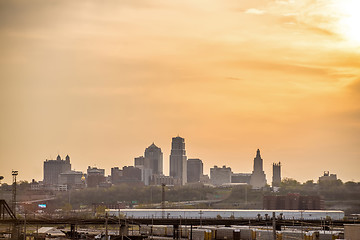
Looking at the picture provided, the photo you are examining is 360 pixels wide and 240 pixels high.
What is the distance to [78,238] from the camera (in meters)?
111

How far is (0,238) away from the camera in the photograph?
102750mm

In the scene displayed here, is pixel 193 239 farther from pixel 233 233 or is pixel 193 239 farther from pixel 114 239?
pixel 114 239

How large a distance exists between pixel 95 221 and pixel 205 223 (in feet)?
53.3

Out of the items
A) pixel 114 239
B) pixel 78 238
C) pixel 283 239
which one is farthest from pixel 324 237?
pixel 78 238

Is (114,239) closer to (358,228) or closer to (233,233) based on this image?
(233,233)

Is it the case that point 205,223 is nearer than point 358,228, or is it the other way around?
point 358,228

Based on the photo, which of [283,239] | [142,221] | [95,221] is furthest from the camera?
[142,221]

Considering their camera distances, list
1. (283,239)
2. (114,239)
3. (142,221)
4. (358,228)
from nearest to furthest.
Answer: (358,228) → (114,239) → (283,239) → (142,221)

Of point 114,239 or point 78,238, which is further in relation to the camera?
point 78,238

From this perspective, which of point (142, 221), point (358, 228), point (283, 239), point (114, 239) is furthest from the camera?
point (142, 221)

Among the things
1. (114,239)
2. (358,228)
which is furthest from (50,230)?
(358,228)

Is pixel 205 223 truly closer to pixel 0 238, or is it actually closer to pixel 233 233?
pixel 233 233

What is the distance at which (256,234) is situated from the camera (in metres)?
111

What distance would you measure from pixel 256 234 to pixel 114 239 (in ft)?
78.5
